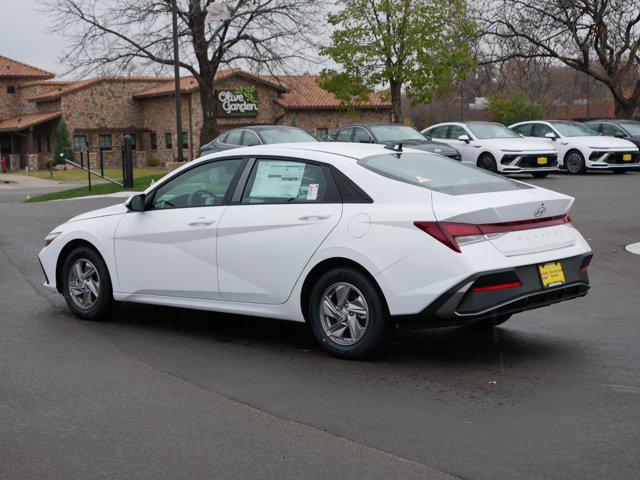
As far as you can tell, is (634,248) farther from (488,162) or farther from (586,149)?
(586,149)

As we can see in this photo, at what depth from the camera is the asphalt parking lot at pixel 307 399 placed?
4.52 meters

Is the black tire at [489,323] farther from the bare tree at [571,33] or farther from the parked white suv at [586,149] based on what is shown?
the bare tree at [571,33]

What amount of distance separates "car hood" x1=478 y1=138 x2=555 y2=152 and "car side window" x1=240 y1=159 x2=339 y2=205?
18150 mm

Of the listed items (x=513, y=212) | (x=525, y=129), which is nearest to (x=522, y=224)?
(x=513, y=212)

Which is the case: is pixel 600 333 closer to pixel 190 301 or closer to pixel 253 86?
pixel 190 301

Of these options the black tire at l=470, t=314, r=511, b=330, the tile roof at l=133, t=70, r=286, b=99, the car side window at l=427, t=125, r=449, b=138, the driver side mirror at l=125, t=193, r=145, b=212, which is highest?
the tile roof at l=133, t=70, r=286, b=99

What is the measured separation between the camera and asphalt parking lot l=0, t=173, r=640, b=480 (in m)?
4.52

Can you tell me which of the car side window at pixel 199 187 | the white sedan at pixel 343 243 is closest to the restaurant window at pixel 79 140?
the white sedan at pixel 343 243

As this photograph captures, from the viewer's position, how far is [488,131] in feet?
86.2

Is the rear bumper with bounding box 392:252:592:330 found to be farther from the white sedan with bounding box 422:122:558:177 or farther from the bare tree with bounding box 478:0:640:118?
the bare tree with bounding box 478:0:640:118

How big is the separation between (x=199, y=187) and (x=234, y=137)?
16.0 m

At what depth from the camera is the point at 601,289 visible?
934 cm

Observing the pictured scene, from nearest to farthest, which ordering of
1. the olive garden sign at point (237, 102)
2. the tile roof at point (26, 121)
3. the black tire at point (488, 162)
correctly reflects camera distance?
the black tire at point (488, 162)
the olive garden sign at point (237, 102)
the tile roof at point (26, 121)

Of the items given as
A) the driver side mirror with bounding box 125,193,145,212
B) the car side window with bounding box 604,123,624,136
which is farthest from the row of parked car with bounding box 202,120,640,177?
the driver side mirror with bounding box 125,193,145,212
